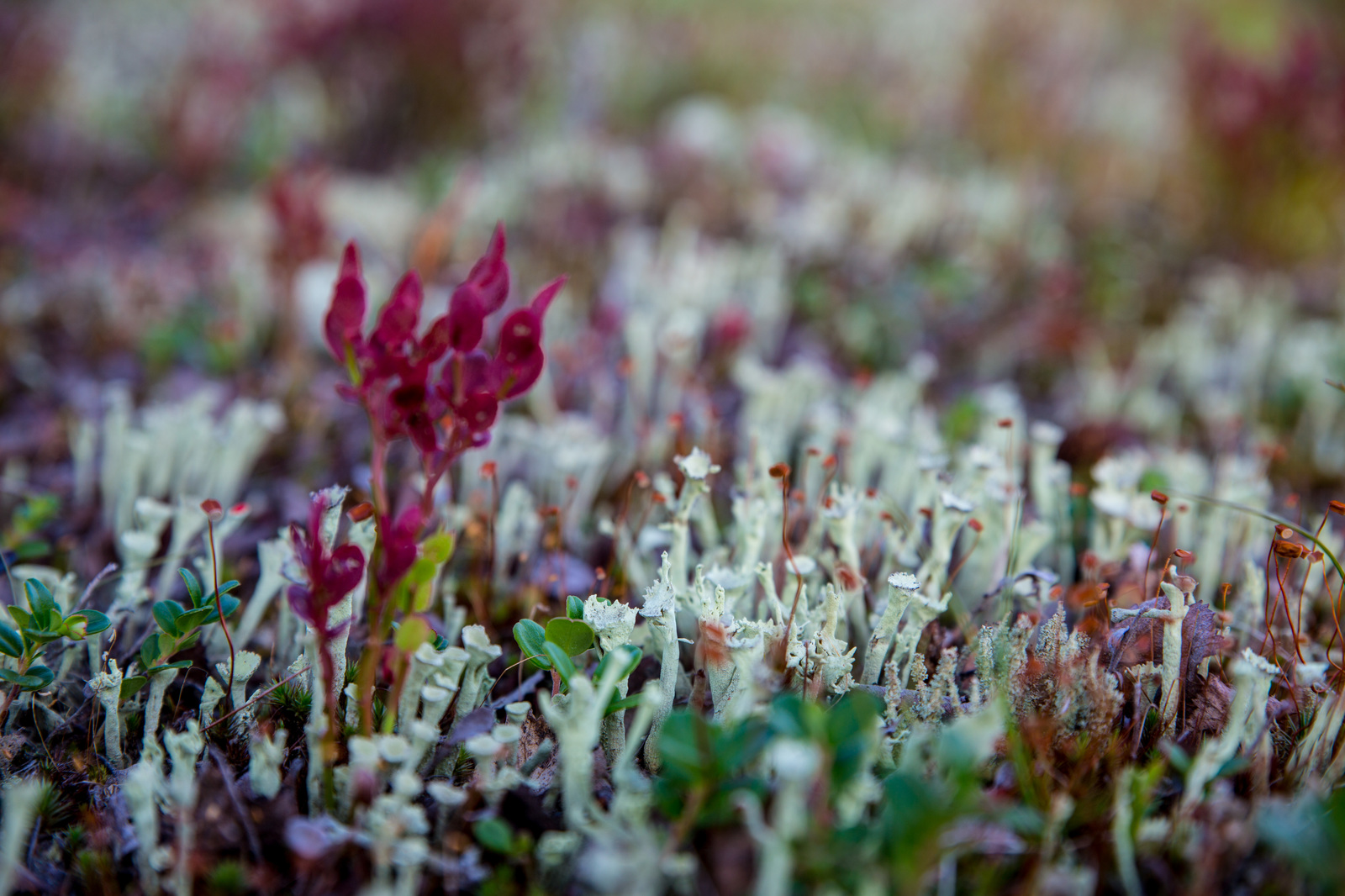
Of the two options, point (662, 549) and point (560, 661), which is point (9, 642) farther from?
point (662, 549)


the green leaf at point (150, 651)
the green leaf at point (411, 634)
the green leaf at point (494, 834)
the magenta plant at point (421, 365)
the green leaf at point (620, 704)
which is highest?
the magenta plant at point (421, 365)

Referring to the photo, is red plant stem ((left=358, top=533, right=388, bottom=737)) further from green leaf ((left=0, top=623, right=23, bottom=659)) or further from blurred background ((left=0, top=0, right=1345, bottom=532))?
blurred background ((left=0, top=0, right=1345, bottom=532))

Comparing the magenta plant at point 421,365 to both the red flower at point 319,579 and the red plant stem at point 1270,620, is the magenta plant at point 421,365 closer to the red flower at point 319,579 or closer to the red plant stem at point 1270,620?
the red flower at point 319,579

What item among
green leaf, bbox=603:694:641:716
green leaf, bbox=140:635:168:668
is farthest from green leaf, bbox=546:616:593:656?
green leaf, bbox=140:635:168:668

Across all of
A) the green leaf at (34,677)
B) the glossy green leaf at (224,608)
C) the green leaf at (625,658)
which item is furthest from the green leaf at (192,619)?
the green leaf at (625,658)

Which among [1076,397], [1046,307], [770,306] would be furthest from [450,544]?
[1046,307]

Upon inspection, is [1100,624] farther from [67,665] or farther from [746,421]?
[67,665]

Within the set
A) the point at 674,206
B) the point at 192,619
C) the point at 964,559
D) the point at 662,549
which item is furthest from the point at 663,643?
the point at 674,206
